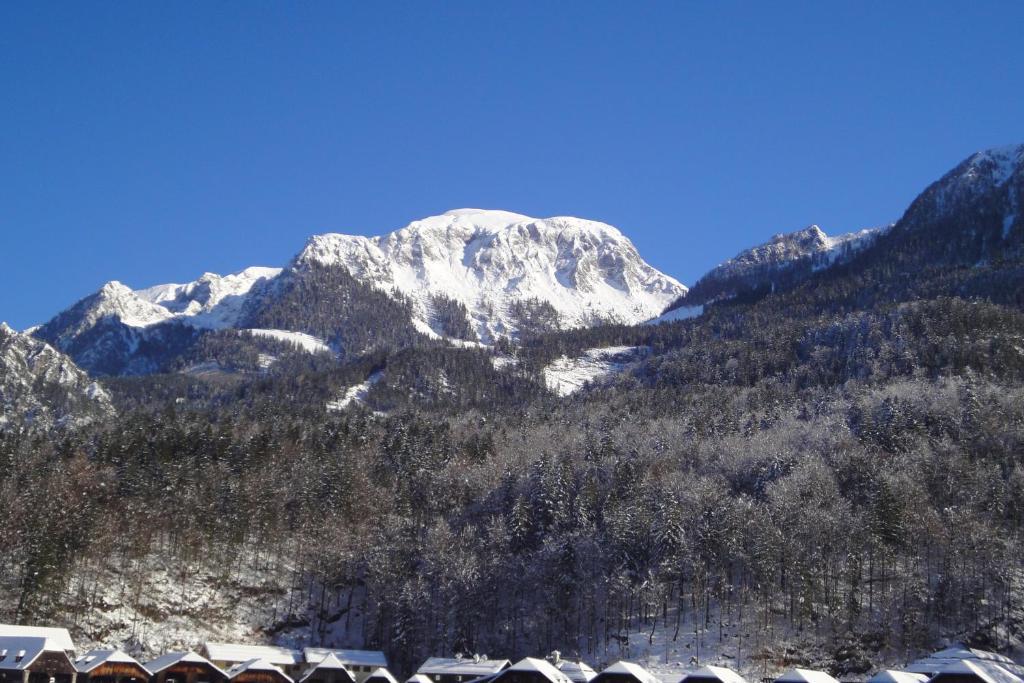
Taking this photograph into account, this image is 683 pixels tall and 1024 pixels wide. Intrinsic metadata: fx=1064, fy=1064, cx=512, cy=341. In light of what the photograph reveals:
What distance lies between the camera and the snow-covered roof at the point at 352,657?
356ft

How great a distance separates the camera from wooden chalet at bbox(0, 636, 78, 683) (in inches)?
3514

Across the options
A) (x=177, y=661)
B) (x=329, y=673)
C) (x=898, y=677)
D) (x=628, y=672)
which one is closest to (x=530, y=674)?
(x=628, y=672)

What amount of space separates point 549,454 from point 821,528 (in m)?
45.5

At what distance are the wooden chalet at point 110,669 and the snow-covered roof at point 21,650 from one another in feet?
9.97

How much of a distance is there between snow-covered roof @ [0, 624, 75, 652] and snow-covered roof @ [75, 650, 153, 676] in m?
1.78

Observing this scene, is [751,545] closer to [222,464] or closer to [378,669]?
[378,669]

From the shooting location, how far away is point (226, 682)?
9706 cm

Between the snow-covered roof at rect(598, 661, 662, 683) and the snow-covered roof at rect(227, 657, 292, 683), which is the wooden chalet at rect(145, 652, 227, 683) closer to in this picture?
the snow-covered roof at rect(227, 657, 292, 683)

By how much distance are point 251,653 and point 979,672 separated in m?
67.9

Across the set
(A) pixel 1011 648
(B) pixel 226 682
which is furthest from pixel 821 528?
(B) pixel 226 682

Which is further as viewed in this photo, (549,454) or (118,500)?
(549,454)

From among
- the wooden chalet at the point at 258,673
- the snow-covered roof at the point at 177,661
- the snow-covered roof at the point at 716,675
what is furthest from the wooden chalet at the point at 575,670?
the snow-covered roof at the point at 177,661

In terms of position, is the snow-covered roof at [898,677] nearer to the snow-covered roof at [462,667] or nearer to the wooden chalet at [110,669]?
the snow-covered roof at [462,667]

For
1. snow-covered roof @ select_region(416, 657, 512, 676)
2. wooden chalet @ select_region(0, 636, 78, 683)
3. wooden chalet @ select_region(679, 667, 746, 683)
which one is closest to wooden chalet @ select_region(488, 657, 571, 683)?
snow-covered roof @ select_region(416, 657, 512, 676)
